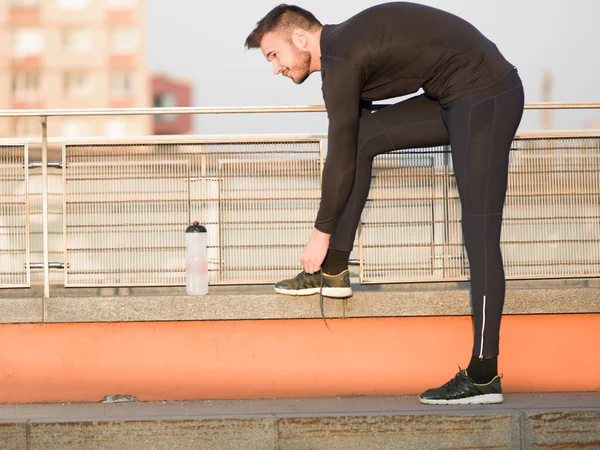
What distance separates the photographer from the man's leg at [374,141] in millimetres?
5090

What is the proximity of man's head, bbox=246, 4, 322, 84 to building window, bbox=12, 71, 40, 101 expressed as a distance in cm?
9833

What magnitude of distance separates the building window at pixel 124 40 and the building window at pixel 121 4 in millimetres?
2415

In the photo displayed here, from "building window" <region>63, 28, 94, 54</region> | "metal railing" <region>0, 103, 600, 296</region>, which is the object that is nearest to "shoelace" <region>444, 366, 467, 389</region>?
"metal railing" <region>0, 103, 600, 296</region>

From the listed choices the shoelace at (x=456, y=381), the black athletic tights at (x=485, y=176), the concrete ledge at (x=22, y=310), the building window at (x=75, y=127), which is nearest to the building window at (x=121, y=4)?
the building window at (x=75, y=127)

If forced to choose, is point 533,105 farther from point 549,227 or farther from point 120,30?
point 120,30

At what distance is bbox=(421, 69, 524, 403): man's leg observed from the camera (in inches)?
188

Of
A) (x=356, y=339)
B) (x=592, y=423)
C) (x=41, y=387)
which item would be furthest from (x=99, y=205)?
(x=592, y=423)

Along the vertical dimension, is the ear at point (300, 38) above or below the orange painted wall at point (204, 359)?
above

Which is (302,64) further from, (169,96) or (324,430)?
(169,96)

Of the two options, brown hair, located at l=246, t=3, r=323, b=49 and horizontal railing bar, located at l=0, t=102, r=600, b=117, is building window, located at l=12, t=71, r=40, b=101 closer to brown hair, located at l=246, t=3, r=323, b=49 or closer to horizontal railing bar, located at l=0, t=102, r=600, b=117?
horizontal railing bar, located at l=0, t=102, r=600, b=117

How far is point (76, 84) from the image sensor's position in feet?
328

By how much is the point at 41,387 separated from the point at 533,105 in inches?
122

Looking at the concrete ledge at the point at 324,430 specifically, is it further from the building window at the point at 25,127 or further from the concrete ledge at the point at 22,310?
the building window at the point at 25,127

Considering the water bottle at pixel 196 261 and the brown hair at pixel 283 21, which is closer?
the brown hair at pixel 283 21
